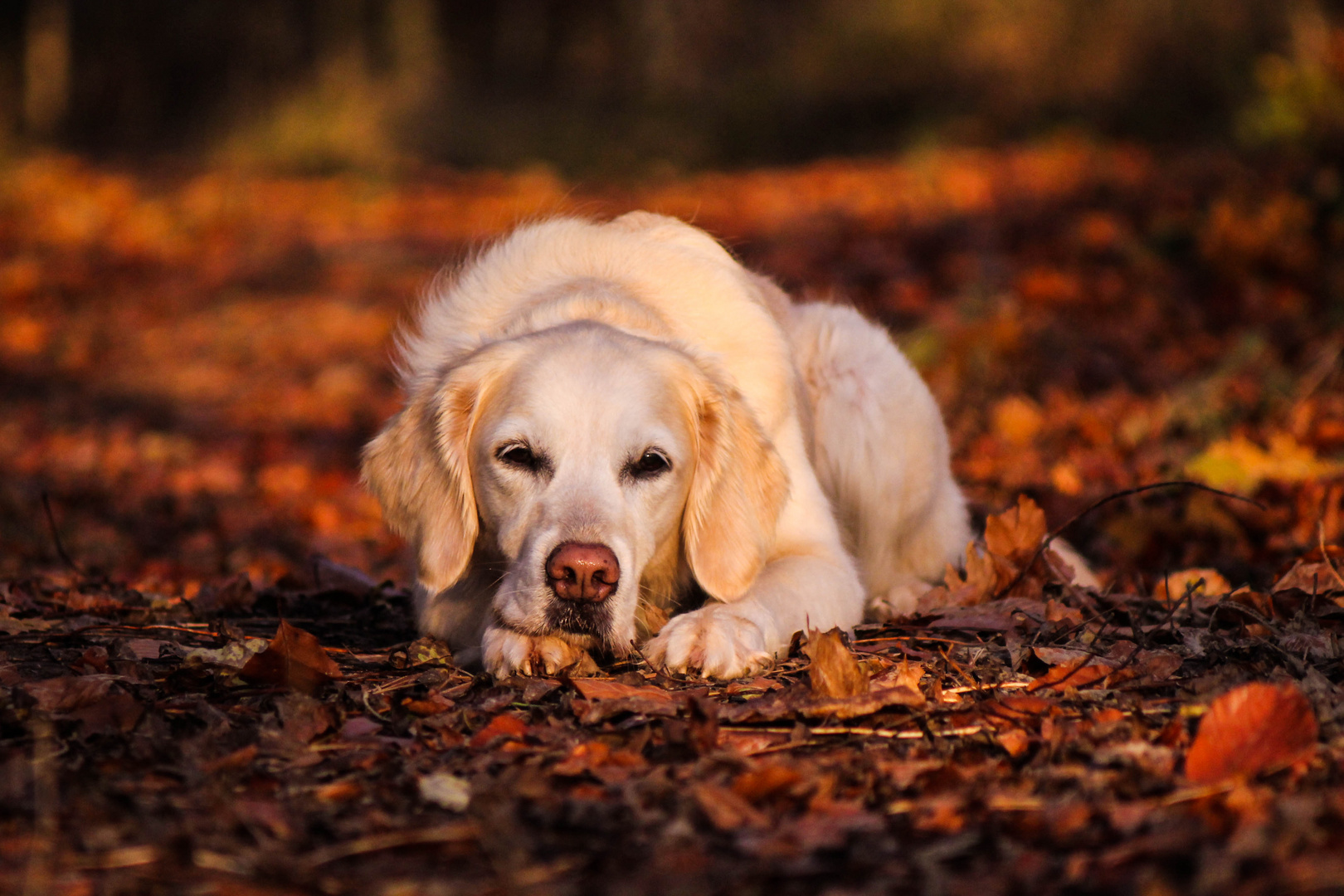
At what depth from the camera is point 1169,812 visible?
1.83m

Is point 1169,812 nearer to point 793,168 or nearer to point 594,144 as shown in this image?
point 793,168

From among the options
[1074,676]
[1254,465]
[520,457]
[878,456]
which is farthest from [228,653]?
[1254,465]

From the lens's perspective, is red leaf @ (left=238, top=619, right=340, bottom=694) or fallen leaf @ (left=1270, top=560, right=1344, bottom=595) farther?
fallen leaf @ (left=1270, top=560, right=1344, bottom=595)

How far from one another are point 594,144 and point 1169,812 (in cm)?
1914

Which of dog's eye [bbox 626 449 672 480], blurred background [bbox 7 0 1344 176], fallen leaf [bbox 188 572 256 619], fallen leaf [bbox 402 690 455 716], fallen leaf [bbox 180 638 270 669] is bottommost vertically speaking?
fallen leaf [bbox 188 572 256 619]

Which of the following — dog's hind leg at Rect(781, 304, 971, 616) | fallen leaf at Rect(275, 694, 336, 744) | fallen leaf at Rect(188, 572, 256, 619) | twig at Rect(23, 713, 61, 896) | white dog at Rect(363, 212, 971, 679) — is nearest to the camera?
twig at Rect(23, 713, 61, 896)

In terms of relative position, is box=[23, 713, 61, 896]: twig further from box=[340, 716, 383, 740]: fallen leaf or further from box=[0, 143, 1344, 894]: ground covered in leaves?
box=[340, 716, 383, 740]: fallen leaf

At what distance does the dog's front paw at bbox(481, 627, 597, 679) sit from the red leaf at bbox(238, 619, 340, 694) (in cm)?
40

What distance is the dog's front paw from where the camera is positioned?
9.20 feet

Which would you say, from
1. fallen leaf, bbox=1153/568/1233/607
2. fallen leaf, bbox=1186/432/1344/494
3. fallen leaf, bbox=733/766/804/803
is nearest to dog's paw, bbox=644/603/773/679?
fallen leaf, bbox=733/766/804/803

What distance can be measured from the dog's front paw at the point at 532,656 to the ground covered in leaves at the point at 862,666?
73mm

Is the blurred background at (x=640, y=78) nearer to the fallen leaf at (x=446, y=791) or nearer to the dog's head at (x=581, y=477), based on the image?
the dog's head at (x=581, y=477)

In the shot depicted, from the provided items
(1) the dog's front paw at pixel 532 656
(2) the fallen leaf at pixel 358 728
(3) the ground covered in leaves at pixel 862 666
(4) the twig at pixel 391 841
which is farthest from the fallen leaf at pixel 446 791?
(1) the dog's front paw at pixel 532 656

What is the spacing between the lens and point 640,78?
24391 millimetres
